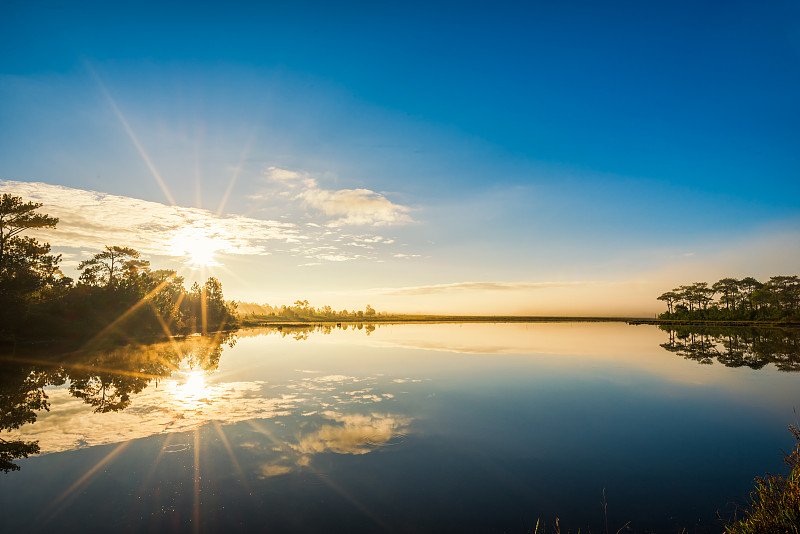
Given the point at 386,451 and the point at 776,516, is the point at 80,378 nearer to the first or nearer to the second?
the point at 386,451

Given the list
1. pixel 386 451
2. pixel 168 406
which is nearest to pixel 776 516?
pixel 386 451

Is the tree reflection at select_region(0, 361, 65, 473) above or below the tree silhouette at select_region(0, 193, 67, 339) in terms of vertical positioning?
below

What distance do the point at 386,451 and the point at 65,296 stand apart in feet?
198

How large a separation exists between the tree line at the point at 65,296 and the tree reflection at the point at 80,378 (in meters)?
12.8

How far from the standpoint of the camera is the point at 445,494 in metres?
8.54

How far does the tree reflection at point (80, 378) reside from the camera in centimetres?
1424

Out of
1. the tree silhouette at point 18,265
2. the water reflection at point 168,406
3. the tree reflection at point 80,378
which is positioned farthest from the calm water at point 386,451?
the tree silhouette at point 18,265

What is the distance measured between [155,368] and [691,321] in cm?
14537

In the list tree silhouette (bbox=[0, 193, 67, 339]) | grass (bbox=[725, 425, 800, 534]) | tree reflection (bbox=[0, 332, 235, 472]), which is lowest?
tree reflection (bbox=[0, 332, 235, 472])

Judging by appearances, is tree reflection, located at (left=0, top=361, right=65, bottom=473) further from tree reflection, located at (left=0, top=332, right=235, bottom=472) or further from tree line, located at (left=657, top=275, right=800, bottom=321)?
tree line, located at (left=657, top=275, right=800, bottom=321)

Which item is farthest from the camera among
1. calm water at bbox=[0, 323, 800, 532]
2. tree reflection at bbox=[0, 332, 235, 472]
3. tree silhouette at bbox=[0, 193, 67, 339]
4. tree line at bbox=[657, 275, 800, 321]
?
tree line at bbox=[657, 275, 800, 321]

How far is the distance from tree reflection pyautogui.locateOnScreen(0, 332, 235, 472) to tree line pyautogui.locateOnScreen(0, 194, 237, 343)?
12.8 m

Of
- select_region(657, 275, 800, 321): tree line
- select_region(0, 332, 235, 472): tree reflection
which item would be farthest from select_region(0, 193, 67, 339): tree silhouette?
select_region(657, 275, 800, 321): tree line

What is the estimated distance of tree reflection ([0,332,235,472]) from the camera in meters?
14.2
